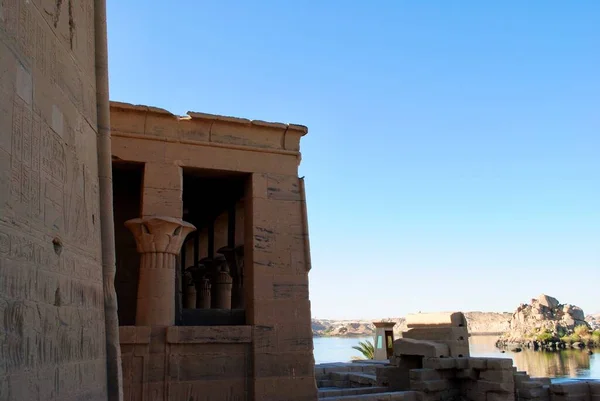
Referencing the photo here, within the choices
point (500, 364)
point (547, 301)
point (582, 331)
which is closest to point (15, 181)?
point (500, 364)

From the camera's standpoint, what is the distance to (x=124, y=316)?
26.9 ft

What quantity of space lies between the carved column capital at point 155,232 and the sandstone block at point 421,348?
572 centimetres

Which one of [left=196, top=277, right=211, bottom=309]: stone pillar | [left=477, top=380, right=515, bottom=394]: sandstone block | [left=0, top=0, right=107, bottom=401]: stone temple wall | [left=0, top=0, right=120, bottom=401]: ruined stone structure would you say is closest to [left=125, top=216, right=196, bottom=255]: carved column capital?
[left=0, top=0, right=120, bottom=401]: ruined stone structure

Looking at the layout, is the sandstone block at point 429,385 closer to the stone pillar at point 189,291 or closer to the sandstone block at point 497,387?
the sandstone block at point 497,387

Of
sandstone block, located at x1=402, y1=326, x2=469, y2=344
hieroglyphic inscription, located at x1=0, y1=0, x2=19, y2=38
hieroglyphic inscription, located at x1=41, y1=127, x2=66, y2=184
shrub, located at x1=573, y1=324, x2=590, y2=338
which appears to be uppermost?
hieroglyphic inscription, located at x1=0, y1=0, x2=19, y2=38

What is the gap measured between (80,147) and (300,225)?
3.85 m

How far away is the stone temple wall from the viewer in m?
3.44

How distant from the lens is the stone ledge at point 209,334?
7055 millimetres

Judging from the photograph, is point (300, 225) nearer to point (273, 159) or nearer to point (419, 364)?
point (273, 159)

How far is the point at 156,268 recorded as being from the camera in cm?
730

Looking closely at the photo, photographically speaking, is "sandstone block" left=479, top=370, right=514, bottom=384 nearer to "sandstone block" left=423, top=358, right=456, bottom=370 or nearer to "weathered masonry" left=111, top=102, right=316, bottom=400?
"sandstone block" left=423, top=358, right=456, bottom=370

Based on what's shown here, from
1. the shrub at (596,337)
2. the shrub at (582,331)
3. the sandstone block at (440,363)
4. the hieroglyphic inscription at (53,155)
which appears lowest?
the shrub at (596,337)

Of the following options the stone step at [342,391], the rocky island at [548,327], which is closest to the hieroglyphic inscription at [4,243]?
the stone step at [342,391]

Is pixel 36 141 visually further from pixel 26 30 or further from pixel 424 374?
pixel 424 374
